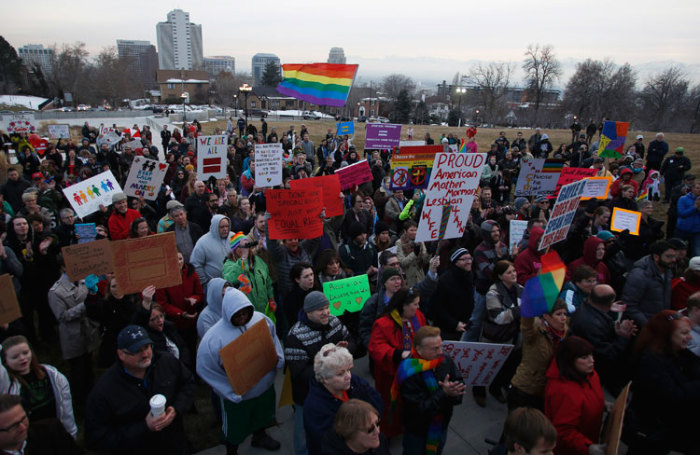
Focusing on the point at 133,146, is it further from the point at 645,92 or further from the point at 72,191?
the point at 645,92

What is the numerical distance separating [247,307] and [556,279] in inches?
121

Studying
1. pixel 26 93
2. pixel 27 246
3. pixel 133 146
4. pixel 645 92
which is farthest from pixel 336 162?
pixel 26 93

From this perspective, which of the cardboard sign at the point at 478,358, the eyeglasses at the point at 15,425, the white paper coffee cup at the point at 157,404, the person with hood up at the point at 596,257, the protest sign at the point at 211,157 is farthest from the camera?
the protest sign at the point at 211,157

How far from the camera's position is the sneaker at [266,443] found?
4293 mm

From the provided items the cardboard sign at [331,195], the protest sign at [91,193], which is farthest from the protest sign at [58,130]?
the cardboard sign at [331,195]

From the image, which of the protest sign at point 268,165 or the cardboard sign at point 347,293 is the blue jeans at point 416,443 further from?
the protest sign at point 268,165

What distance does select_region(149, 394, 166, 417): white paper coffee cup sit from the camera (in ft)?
9.74

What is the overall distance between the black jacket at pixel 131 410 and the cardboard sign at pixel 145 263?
1.17 metres

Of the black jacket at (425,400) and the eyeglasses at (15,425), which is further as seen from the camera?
the black jacket at (425,400)

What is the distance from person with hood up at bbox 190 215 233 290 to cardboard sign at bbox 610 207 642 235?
6505mm

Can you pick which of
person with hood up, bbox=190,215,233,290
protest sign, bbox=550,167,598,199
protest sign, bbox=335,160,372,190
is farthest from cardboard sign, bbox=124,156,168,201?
protest sign, bbox=550,167,598,199

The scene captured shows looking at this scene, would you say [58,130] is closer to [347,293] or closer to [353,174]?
[353,174]

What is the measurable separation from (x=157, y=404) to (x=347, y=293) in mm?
2654

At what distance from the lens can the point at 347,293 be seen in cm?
523
